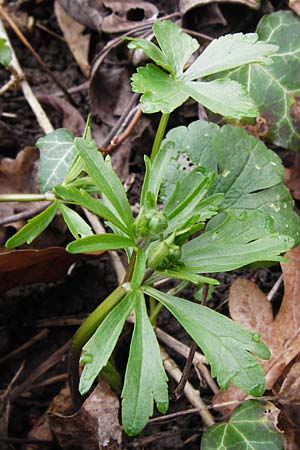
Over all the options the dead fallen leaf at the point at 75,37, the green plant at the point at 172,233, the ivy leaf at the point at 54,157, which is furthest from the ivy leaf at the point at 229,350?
the dead fallen leaf at the point at 75,37

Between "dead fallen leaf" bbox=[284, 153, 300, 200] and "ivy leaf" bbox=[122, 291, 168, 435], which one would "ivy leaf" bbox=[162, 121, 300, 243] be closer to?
"dead fallen leaf" bbox=[284, 153, 300, 200]

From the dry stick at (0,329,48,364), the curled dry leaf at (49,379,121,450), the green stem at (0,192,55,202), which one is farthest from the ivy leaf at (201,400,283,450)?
the green stem at (0,192,55,202)

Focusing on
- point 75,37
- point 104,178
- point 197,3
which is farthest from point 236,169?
point 75,37

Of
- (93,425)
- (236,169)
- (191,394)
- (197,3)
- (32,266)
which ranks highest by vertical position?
(197,3)

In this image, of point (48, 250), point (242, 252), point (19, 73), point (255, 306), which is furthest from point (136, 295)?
point (19, 73)

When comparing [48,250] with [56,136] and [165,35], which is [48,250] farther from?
[165,35]

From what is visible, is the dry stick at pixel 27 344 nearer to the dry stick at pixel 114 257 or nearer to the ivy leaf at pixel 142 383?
the dry stick at pixel 114 257

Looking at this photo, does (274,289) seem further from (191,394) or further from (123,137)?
(123,137)
